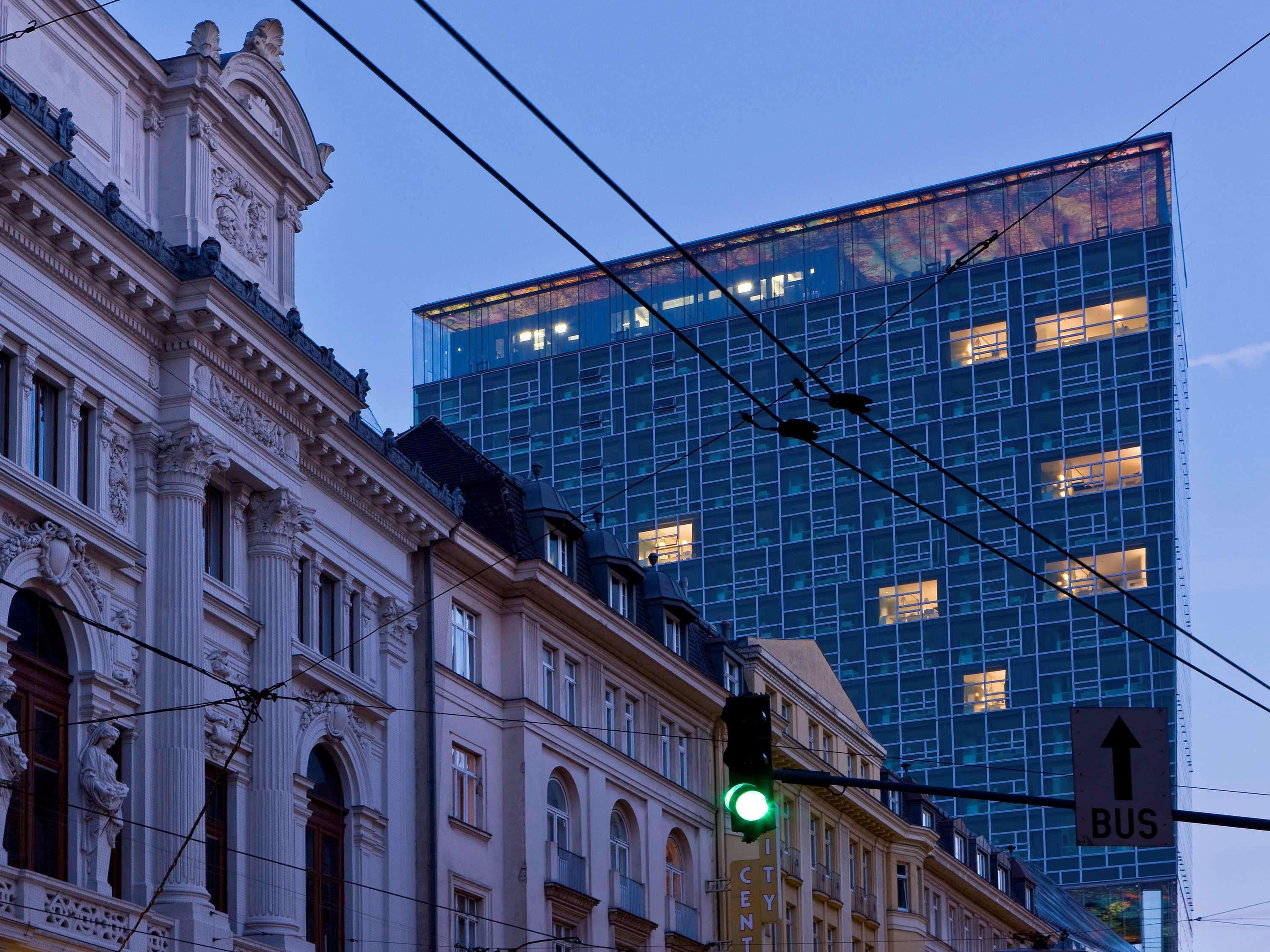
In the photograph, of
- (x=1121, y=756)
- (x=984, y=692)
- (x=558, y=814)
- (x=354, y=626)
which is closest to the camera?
(x=1121, y=756)

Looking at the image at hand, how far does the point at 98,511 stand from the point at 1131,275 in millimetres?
133980

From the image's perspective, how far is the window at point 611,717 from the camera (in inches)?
2351

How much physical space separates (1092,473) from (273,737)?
420 ft

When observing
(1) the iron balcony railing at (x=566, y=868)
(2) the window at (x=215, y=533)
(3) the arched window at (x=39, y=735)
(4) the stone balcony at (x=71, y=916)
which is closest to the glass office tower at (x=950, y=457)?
(1) the iron balcony railing at (x=566, y=868)

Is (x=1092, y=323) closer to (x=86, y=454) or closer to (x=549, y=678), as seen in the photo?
(x=549, y=678)

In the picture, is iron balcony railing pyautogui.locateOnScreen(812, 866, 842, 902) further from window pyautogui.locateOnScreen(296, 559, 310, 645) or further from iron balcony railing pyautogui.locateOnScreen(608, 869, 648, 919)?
window pyautogui.locateOnScreen(296, 559, 310, 645)

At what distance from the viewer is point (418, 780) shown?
5034 centimetres

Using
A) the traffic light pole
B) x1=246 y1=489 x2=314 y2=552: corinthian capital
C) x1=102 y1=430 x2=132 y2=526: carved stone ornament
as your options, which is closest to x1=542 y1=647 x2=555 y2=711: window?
x1=246 y1=489 x2=314 y2=552: corinthian capital

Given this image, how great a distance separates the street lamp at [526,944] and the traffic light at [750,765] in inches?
1094

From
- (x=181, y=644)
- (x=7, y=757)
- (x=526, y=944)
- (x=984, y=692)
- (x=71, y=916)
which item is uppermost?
(x=984, y=692)

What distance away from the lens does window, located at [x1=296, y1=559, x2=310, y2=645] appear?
4619cm

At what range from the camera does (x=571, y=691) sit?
192 ft

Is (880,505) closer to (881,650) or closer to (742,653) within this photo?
(881,650)

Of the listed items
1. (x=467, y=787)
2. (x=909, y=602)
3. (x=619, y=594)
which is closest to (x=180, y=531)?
(x=467, y=787)
